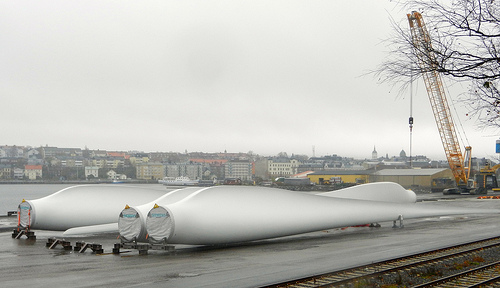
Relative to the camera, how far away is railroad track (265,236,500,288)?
13758 millimetres

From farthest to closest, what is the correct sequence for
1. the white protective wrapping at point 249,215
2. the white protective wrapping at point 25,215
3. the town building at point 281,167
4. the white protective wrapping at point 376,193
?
1. the town building at point 281,167
2. the white protective wrapping at point 376,193
3. the white protective wrapping at point 25,215
4. the white protective wrapping at point 249,215

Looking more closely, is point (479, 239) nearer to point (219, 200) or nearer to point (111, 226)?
point (219, 200)

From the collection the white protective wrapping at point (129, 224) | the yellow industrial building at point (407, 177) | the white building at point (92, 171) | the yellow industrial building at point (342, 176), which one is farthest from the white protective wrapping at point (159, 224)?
the white building at point (92, 171)

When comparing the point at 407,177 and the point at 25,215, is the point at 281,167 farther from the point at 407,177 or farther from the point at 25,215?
the point at 25,215

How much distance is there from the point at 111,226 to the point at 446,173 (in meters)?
93.6

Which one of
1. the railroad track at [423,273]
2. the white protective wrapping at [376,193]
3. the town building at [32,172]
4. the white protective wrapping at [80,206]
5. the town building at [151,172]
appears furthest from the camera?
the town building at [32,172]

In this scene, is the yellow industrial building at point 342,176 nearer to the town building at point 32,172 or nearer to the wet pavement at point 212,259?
the town building at point 32,172

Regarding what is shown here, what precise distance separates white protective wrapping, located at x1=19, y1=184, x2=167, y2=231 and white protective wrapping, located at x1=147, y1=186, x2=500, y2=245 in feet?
22.5

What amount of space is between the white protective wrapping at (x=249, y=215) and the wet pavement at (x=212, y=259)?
556 millimetres

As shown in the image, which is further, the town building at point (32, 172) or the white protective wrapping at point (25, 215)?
the town building at point (32, 172)

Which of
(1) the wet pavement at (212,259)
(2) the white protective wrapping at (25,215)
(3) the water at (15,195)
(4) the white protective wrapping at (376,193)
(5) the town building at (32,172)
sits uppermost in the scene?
(5) the town building at (32,172)

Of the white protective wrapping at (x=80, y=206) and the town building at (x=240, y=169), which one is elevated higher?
the town building at (x=240, y=169)

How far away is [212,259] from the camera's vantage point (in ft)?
60.0

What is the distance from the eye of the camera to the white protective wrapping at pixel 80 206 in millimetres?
25125
